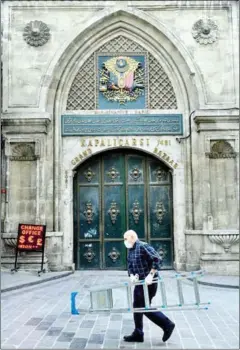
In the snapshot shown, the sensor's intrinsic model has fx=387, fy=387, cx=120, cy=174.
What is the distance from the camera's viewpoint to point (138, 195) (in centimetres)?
1106

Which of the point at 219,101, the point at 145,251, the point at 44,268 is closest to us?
the point at 145,251

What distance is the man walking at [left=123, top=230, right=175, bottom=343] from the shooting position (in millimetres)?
5008

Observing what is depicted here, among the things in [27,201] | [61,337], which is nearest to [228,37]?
[27,201]

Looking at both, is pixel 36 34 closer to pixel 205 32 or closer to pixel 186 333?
pixel 205 32

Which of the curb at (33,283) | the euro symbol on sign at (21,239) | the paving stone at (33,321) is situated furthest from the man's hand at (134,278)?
the euro symbol on sign at (21,239)

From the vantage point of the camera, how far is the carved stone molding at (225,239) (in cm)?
1014

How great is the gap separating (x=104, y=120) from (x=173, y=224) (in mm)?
3530

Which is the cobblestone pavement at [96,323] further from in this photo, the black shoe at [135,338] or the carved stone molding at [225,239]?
the carved stone molding at [225,239]

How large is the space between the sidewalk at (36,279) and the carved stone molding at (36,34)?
6.27m

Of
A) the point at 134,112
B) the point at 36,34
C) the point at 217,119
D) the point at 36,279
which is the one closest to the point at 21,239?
the point at 36,279

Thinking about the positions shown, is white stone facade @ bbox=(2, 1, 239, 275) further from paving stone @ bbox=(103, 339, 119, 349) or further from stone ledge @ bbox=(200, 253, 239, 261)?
paving stone @ bbox=(103, 339, 119, 349)

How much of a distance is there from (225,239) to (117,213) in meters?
3.03

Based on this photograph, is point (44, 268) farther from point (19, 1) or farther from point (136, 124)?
point (19, 1)

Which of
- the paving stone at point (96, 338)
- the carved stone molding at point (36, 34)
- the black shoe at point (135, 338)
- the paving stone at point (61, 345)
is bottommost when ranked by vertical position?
the paving stone at point (96, 338)
